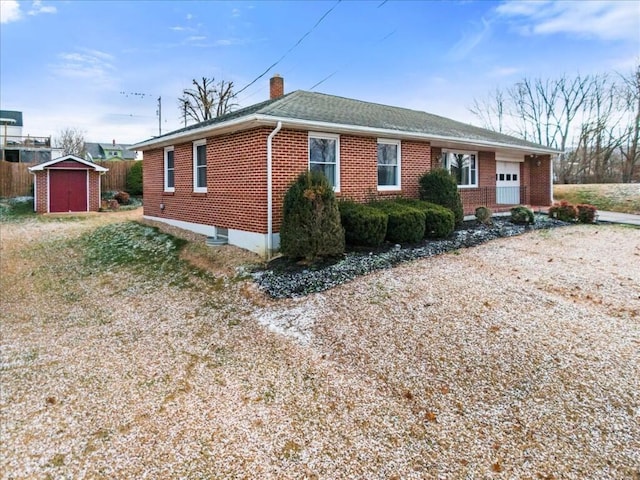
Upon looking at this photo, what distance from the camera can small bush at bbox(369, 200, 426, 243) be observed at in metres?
9.66

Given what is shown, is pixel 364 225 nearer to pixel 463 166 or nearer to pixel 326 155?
pixel 326 155

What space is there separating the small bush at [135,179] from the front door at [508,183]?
21255mm

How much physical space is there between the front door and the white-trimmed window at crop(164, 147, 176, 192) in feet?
42.4

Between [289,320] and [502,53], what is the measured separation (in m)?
16.5

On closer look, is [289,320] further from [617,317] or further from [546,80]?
[546,80]

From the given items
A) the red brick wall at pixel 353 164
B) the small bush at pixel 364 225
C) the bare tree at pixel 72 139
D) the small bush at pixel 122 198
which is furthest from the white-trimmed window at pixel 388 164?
the bare tree at pixel 72 139

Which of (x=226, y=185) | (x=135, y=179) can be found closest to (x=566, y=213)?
(x=226, y=185)

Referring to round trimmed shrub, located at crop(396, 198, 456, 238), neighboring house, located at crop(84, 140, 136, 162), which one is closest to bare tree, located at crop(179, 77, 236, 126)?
neighboring house, located at crop(84, 140, 136, 162)

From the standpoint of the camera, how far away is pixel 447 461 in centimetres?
341

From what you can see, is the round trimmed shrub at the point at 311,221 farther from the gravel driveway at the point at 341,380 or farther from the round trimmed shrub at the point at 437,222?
the round trimmed shrub at the point at 437,222

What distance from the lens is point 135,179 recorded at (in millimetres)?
26719

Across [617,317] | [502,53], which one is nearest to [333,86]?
[502,53]

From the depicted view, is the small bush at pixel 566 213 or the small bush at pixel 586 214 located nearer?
the small bush at pixel 586 214

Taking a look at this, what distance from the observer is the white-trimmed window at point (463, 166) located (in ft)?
49.9
